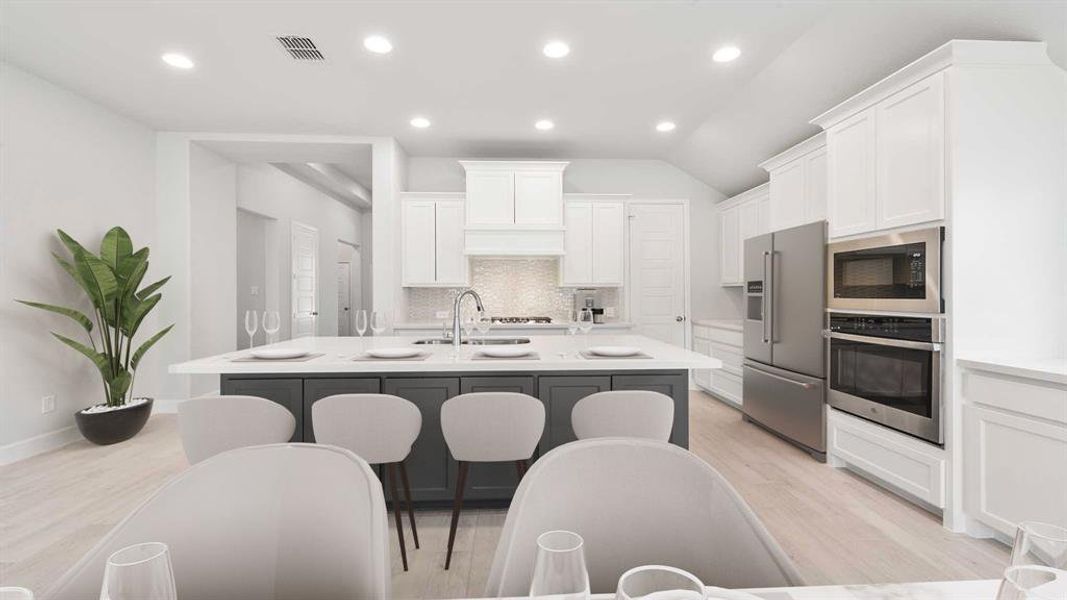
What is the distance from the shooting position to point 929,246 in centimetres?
256

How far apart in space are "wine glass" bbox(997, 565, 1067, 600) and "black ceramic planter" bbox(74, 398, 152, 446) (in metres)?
5.00

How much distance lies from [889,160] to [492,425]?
2.59 metres

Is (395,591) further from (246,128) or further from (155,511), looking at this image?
(246,128)

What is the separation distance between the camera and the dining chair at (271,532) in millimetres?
868

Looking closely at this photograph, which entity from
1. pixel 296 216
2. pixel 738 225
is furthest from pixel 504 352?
pixel 296 216

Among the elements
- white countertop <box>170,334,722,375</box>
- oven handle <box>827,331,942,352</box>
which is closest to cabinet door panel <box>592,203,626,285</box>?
oven handle <box>827,331,942,352</box>

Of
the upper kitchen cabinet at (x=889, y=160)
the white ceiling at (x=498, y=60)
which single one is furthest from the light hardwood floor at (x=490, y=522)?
the white ceiling at (x=498, y=60)

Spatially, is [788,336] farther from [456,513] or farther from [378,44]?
[378,44]

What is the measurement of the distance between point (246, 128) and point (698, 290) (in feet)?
16.6

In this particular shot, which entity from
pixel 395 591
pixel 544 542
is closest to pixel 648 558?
pixel 544 542

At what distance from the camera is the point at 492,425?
2084 millimetres

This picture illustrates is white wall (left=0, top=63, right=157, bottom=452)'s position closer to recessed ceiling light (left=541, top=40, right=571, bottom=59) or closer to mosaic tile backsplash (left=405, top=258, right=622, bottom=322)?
mosaic tile backsplash (left=405, top=258, right=622, bottom=322)

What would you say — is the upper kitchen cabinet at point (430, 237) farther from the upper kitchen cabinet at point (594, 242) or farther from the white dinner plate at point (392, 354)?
the white dinner plate at point (392, 354)

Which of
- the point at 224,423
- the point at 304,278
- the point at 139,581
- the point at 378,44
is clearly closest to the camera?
the point at 139,581
